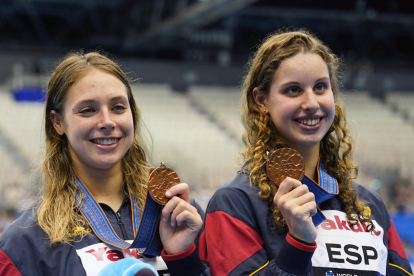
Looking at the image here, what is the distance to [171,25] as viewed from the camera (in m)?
13.3

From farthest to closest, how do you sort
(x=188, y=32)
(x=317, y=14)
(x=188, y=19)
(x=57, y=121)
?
(x=317, y=14) < (x=188, y=32) < (x=188, y=19) < (x=57, y=121)

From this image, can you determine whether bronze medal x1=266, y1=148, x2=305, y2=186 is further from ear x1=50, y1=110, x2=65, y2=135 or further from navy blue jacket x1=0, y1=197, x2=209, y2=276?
ear x1=50, y1=110, x2=65, y2=135

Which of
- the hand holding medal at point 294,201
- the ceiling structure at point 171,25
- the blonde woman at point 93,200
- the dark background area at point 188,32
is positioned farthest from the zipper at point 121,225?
the dark background area at point 188,32

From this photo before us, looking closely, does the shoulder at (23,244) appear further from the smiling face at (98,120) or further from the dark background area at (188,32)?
the dark background area at (188,32)

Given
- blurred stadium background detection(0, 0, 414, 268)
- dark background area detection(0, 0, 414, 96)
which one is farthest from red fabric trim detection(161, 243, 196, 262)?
dark background area detection(0, 0, 414, 96)

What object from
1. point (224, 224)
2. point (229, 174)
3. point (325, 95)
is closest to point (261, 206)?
point (224, 224)

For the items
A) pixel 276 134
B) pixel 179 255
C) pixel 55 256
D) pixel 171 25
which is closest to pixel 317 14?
pixel 171 25

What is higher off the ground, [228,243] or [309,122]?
[309,122]

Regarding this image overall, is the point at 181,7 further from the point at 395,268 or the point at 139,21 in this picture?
the point at 395,268

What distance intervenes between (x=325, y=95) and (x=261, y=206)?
46 cm

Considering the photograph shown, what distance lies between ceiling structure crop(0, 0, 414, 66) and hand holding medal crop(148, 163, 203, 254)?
38.6 ft

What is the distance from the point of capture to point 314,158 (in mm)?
1987

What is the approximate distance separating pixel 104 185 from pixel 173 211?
0.42 m

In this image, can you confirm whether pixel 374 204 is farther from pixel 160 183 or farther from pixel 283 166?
pixel 160 183
